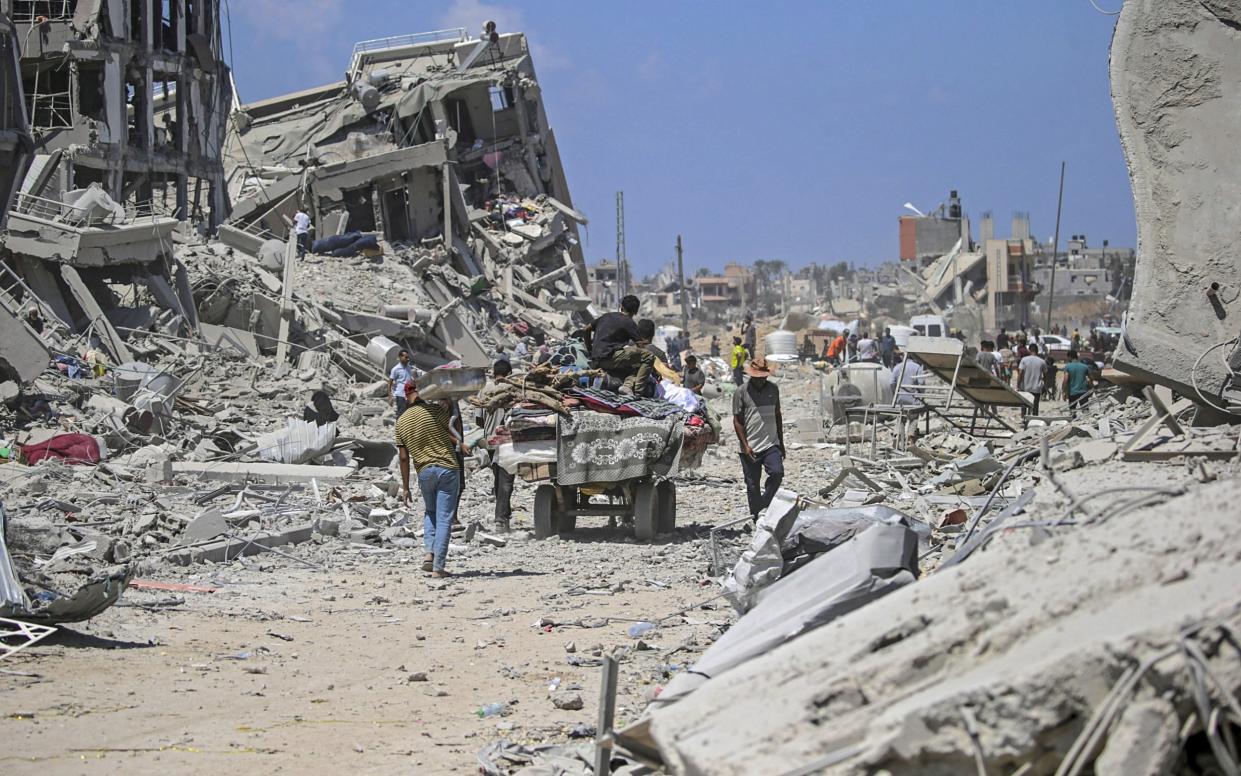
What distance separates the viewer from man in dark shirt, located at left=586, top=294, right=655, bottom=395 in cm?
1281

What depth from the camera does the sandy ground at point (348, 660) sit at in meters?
5.80

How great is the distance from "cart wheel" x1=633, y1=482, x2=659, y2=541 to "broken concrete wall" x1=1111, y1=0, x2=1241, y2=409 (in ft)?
14.9

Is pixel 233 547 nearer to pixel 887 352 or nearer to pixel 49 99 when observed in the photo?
pixel 887 352

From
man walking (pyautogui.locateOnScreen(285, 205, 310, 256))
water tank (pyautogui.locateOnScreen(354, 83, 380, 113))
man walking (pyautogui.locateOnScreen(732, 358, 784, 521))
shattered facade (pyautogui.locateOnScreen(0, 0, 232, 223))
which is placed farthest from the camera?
Result: water tank (pyautogui.locateOnScreen(354, 83, 380, 113))

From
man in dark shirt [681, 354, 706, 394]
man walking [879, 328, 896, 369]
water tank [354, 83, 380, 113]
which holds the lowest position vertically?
man walking [879, 328, 896, 369]

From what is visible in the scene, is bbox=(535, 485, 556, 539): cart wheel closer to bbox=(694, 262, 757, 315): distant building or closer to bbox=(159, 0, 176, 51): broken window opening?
bbox=(159, 0, 176, 51): broken window opening

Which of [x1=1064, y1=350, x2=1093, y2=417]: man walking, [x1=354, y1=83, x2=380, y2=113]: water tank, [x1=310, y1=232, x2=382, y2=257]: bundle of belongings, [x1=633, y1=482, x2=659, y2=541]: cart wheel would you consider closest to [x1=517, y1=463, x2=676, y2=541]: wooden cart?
[x1=633, y1=482, x2=659, y2=541]: cart wheel

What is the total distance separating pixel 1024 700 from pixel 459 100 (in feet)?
150

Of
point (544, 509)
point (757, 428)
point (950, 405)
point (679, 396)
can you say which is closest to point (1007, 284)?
point (950, 405)

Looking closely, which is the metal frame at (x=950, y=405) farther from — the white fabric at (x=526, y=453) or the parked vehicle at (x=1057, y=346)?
the parked vehicle at (x=1057, y=346)

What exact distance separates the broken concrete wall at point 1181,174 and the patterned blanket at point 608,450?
407 cm

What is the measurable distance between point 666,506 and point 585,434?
47.9 inches

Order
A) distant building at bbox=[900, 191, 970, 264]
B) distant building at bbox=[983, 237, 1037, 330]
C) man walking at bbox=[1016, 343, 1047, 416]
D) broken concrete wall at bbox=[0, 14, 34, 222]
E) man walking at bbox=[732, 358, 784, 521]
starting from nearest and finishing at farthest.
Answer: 1. man walking at bbox=[732, 358, 784, 521]
2. man walking at bbox=[1016, 343, 1047, 416]
3. broken concrete wall at bbox=[0, 14, 34, 222]
4. distant building at bbox=[983, 237, 1037, 330]
5. distant building at bbox=[900, 191, 970, 264]

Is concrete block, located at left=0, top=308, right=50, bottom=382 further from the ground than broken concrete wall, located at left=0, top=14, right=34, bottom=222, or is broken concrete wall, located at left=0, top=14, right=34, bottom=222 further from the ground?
broken concrete wall, located at left=0, top=14, right=34, bottom=222
